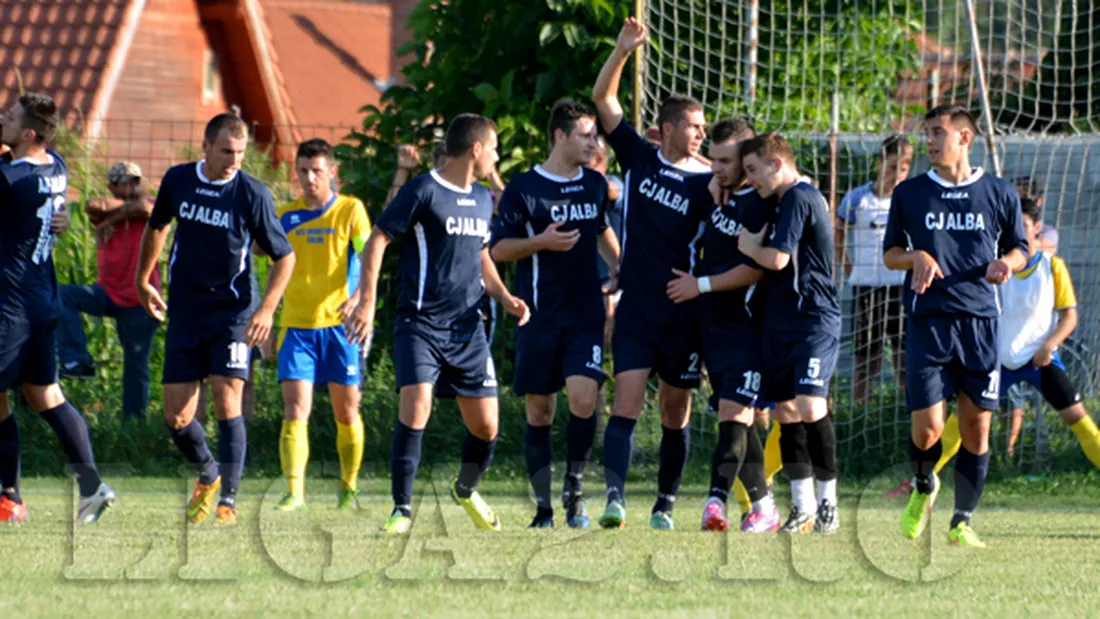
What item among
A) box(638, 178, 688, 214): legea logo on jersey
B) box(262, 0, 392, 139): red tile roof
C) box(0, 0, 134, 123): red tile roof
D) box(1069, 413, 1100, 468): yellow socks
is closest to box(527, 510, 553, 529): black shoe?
box(638, 178, 688, 214): legea logo on jersey

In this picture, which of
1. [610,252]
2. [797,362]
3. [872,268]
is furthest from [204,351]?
[872,268]

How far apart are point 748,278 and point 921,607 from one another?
277cm

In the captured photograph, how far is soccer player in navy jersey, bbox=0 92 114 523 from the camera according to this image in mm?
8117

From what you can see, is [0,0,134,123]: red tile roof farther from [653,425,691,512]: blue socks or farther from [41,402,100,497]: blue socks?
[653,425,691,512]: blue socks

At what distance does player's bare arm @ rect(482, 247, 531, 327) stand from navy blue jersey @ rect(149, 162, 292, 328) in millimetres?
1042

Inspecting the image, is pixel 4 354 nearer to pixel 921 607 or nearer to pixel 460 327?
pixel 460 327

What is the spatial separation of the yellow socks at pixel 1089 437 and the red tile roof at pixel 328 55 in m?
27.0

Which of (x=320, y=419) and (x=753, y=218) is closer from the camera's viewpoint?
(x=753, y=218)

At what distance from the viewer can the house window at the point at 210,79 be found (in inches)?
1148

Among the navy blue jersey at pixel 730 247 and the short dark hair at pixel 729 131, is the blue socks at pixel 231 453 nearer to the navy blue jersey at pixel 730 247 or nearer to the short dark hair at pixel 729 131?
the navy blue jersey at pixel 730 247

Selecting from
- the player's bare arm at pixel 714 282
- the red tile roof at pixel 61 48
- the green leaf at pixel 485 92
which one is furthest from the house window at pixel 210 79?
the player's bare arm at pixel 714 282

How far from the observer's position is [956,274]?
781 cm

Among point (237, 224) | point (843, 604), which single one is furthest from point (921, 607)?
point (237, 224)

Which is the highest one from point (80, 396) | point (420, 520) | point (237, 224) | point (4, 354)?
point (237, 224)
